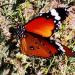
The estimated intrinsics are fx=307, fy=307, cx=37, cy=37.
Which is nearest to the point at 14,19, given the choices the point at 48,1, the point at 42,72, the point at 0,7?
the point at 0,7

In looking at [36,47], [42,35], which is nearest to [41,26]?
[42,35]

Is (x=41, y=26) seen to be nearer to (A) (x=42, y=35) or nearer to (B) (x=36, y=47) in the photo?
(A) (x=42, y=35)

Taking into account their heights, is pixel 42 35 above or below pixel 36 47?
above

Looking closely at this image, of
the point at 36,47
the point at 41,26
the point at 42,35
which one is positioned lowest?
the point at 36,47

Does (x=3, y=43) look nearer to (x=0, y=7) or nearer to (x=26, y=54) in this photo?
(x=26, y=54)

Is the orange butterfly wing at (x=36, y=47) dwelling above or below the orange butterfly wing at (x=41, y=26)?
below
